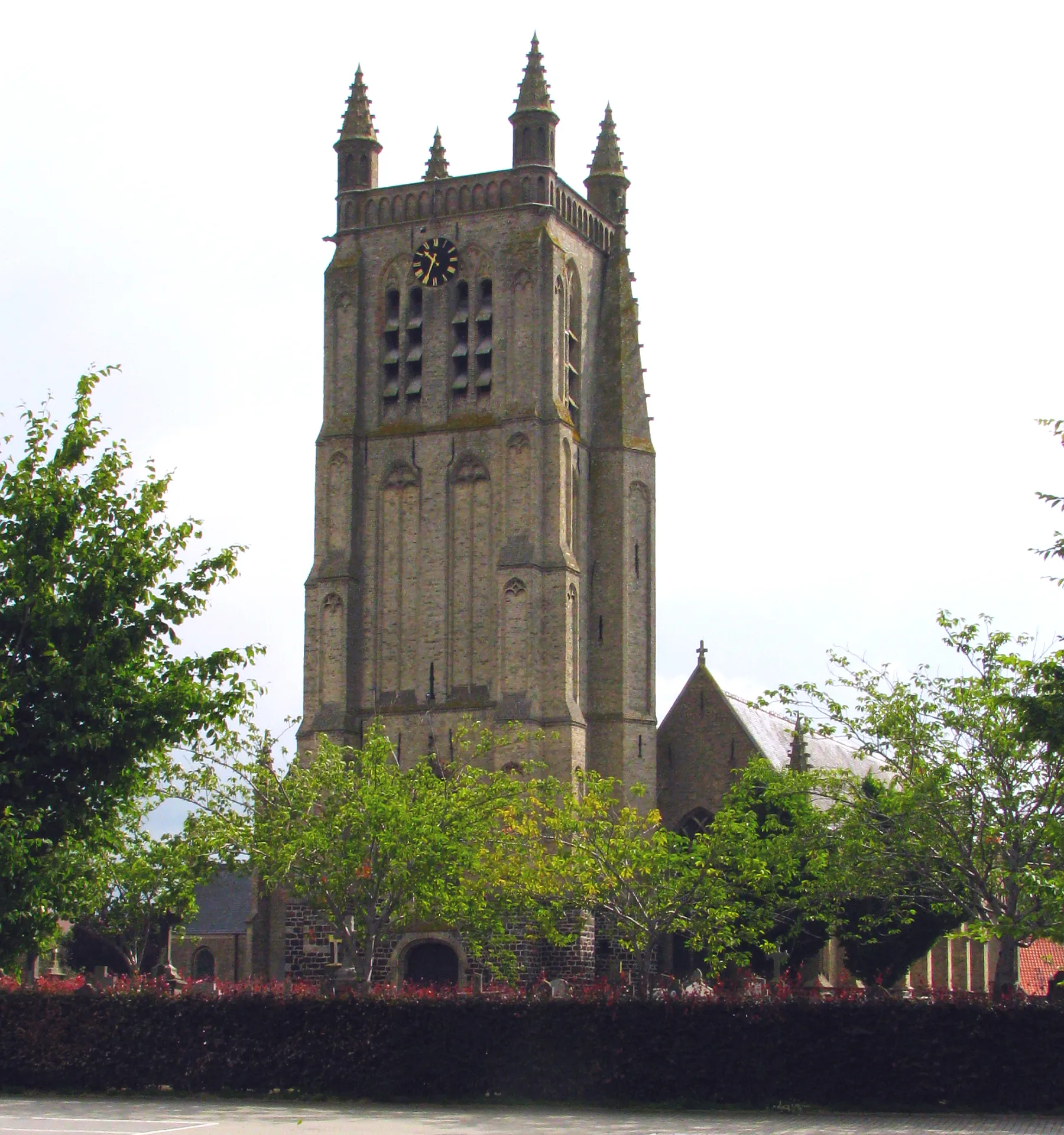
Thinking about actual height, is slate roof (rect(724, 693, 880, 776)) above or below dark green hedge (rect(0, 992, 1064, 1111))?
above

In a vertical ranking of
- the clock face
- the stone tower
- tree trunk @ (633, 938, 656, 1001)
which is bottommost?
tree trunk @ (633, 938, 656, 1001)

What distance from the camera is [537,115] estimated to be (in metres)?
60.1

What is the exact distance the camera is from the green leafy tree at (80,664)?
23453mm

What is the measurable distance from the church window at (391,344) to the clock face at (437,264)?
1162mm

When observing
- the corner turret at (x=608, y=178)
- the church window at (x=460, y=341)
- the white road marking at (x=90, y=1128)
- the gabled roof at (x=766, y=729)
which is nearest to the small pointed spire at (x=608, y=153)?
the corner turret at (x=608, y=178)

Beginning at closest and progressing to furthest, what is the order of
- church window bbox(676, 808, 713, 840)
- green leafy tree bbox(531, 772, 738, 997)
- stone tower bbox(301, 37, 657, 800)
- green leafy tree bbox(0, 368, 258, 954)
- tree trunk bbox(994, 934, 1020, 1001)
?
green leafy tree bbox(0, 368, 258, 954) < tree trunk bbox(994, 934, 1020, 1001) < green leafy tree bbox(531, 772, 738, 997) < stone tower bbox(301, 37, 657, 800) < church window bbox(676, 808, 713, 840)

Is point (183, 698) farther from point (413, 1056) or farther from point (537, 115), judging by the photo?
point (537, 115)

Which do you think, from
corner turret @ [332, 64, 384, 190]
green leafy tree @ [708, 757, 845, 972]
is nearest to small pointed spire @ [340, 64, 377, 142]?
corner turret @ [332, 64, 384, 190]

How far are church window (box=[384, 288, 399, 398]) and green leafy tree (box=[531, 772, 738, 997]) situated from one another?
58.3 feet

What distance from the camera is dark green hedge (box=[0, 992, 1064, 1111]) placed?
89.1 feet

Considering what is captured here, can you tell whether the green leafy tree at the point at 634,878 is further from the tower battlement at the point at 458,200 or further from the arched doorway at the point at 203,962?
the arched doorway at the point at 203,962

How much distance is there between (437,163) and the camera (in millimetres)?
62531

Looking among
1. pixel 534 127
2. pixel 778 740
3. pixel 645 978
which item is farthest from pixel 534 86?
pixel 645 978

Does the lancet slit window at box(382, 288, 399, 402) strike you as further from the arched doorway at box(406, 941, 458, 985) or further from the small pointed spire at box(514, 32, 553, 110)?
the arched doorway at box(406, 941, 458, 985)
